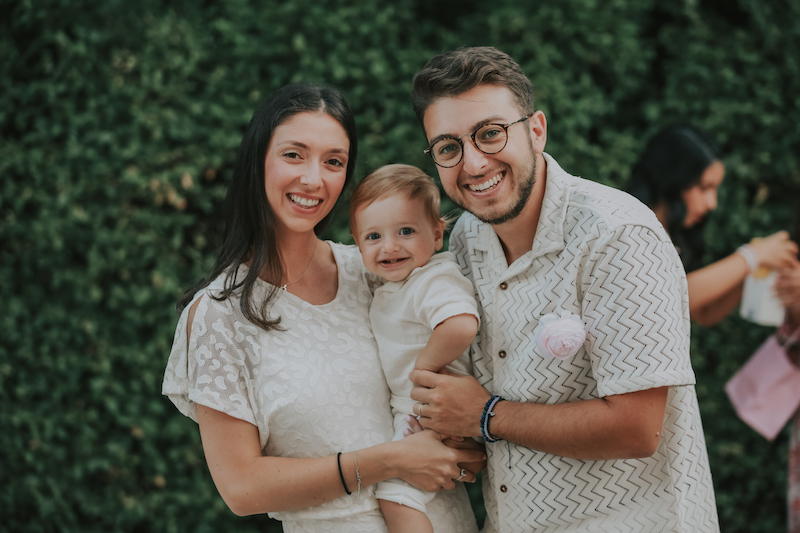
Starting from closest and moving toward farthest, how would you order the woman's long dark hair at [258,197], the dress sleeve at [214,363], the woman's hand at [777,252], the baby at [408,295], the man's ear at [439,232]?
1. the dress sleeve at [214,363]
2. the baby at [408,295]
3. the woman's long dark hair at [258,197]
4. the man's ear at [439,232]
5. the woman's hand at [777,252]

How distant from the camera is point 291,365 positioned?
200 centimetres

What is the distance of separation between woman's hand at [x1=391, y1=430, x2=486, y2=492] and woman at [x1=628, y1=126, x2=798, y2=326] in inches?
70.6

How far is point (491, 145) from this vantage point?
78.4 inches

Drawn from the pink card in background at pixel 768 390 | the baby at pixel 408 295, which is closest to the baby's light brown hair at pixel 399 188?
the baby at pixel 408 295

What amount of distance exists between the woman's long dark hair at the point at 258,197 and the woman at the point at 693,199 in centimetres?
181

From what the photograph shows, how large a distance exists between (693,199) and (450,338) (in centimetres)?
191

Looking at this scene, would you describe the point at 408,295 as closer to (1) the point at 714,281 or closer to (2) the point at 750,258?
(1) the point at 714,281

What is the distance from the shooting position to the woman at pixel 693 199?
128 inches

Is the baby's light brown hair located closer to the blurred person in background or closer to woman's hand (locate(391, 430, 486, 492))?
woman's hand (locate(391, 430, 486, 492))

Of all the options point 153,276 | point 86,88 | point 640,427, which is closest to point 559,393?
point 640,427

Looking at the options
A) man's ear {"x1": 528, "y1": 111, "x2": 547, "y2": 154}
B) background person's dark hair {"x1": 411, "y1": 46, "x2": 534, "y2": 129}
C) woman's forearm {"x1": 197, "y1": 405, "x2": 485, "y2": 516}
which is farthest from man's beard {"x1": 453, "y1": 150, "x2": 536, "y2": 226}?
woman's forearm {"x1": 197, "y1": 405, "x2": 485, "y2": 516}

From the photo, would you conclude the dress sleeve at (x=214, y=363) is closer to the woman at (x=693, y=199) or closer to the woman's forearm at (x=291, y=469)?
the woman's forearm at (x=291, y=469)

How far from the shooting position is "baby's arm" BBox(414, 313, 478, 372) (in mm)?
1990

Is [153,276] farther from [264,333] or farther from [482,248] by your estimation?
[482,248]
